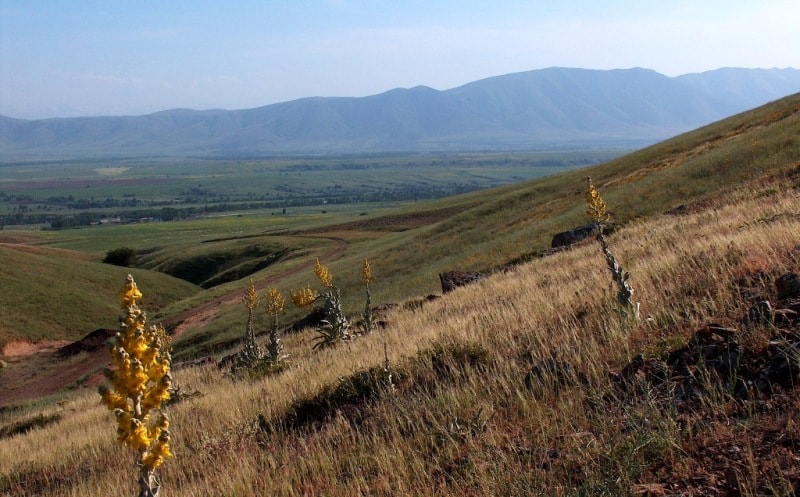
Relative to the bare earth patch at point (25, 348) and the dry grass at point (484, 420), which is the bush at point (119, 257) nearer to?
the bare earth patch at point (25, 348)

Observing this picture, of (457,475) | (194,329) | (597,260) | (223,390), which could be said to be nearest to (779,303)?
(457,475)

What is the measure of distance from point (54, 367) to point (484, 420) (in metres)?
37.2

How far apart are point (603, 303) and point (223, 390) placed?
7.31m

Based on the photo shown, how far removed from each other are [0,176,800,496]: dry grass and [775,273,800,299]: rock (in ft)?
0.84

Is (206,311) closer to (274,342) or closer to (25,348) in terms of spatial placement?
(25,348)

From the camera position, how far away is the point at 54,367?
35.7 m

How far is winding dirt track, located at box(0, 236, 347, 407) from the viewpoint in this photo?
3070cm

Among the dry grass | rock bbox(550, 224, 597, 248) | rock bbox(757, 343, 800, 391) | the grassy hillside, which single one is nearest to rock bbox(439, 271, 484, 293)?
the grassy hillside

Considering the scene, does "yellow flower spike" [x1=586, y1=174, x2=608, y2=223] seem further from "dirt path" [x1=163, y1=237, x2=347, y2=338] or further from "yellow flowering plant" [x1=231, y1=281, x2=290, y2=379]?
"dirt path" [x1=163, y1=237, x2=347, y2=338]

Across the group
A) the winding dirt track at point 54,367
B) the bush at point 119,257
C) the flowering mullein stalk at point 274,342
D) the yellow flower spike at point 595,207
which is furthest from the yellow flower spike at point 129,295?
the bush at point 119,257

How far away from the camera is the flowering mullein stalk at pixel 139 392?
4.24m

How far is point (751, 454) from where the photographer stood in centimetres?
349

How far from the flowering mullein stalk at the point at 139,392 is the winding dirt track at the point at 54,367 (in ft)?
89.5

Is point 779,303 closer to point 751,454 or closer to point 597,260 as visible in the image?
point 751,454
